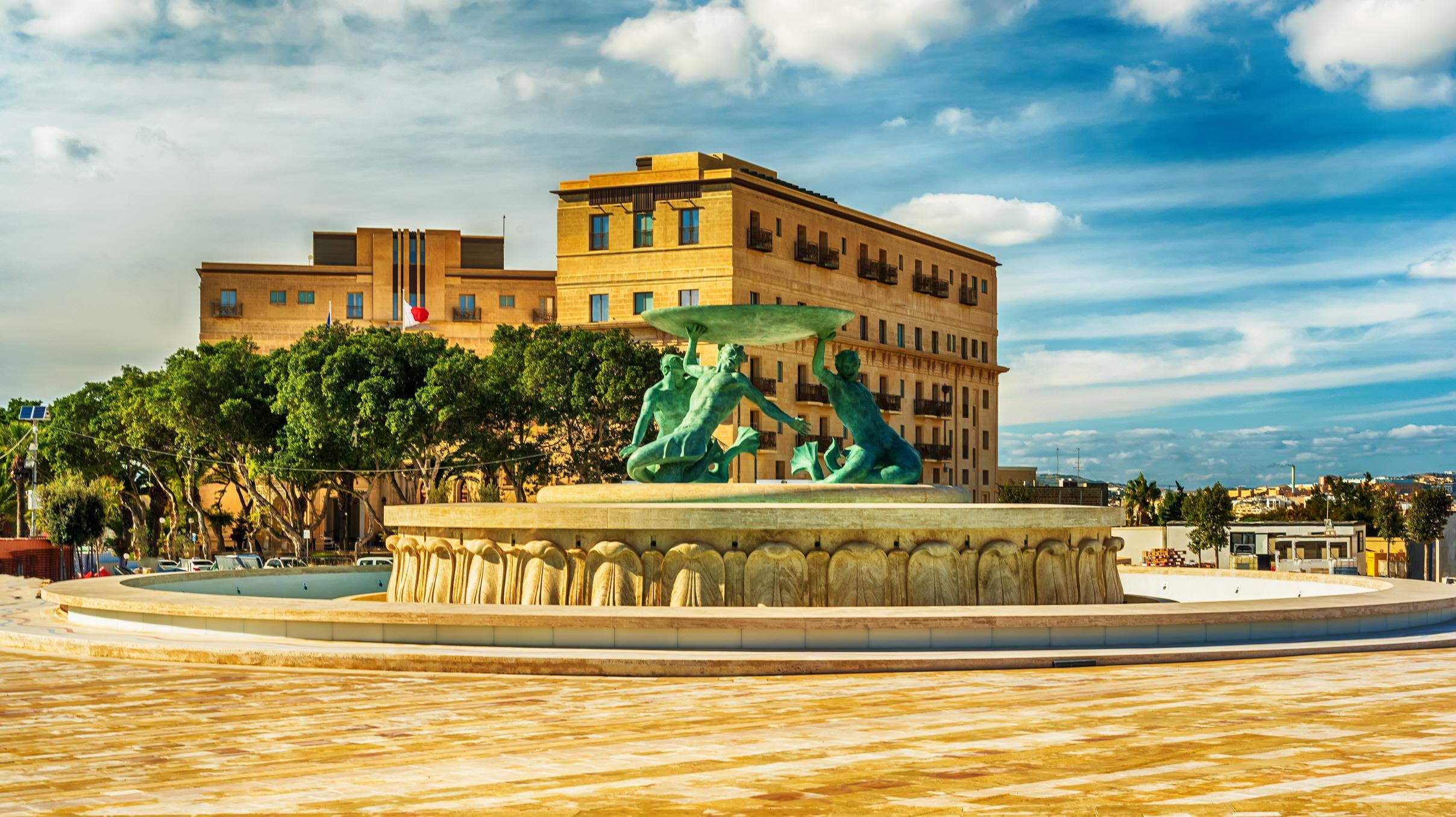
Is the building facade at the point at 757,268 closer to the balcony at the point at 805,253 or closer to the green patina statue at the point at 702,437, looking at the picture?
the balcony at the point at 805,253

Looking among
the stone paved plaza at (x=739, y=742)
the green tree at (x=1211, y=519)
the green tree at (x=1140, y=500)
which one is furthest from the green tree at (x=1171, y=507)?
the stone paved plaza at (x=739, y=742)

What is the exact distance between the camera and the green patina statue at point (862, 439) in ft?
69.8

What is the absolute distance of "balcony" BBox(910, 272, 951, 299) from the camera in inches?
2879

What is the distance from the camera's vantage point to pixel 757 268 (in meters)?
62.7

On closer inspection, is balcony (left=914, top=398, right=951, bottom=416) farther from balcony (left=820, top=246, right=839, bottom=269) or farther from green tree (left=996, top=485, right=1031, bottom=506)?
balcony (left=820, top=246, right=839, bottom=269)

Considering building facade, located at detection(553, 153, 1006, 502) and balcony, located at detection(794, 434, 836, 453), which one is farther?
balcony, located at detection(794, 434, 836, 453)

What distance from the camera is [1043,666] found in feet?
48.7

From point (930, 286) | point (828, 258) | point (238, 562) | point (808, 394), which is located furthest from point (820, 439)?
point (238, 562)

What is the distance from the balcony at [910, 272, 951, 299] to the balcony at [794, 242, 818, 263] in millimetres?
9091

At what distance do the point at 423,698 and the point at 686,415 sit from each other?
9.71m

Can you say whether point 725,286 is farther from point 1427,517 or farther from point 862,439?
point 862,439

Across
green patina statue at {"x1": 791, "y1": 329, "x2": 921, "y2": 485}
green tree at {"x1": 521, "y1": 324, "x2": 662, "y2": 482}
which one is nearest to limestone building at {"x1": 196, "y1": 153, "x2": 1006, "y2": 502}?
green tree at {"x1": 521, "y1": 324, "x2": 662, "y2": 482}

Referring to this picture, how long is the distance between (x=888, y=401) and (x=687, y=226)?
13.5m

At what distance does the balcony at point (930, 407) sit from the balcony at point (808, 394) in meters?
9.13
